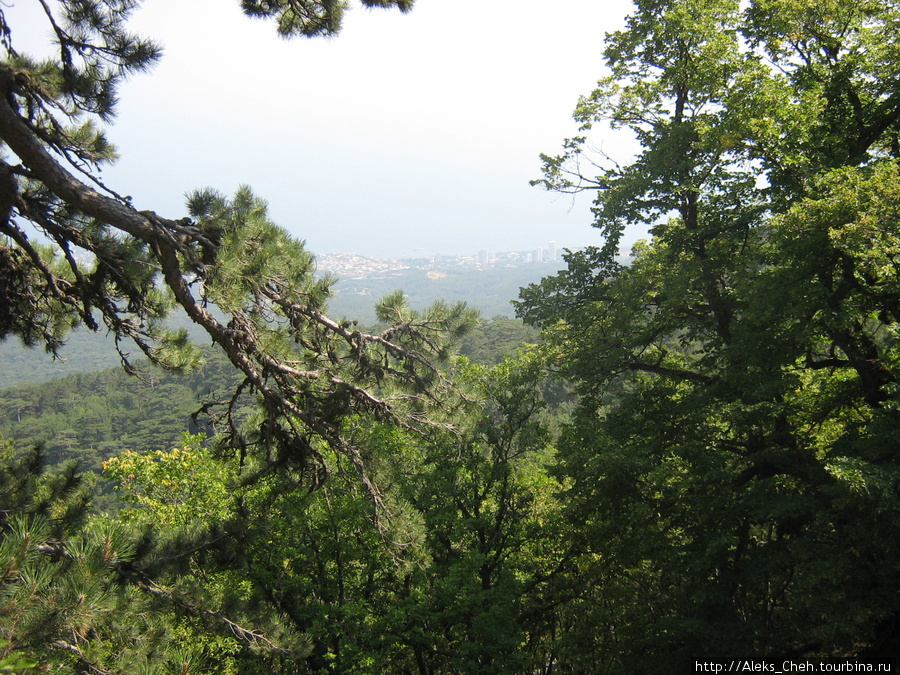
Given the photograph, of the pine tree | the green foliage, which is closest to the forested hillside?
the green foliage

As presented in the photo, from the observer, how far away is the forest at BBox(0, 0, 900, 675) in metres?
3.59

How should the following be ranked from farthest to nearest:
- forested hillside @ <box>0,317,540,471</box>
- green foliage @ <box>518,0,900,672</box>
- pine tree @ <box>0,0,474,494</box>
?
forested hillside @ <box>0,317,540,471</box> < green foliage @ <box>518,0,900,672</box> < pine tree @ <box>0,0,474,494</box>

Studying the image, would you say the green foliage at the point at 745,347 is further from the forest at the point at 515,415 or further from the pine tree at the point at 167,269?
the pine tree at the point at 167,269

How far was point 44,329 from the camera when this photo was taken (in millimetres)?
4941

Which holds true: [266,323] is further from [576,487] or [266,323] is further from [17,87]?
[576,487]

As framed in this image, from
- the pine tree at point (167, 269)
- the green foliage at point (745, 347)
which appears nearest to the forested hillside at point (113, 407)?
the green foliage at point (745, 347)

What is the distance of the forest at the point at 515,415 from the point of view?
3586mm

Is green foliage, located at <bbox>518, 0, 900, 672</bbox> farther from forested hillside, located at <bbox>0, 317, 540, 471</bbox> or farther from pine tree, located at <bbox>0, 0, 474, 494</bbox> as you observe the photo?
forested hillside, located at <bbox>0, 317, 540, 471</bbox>

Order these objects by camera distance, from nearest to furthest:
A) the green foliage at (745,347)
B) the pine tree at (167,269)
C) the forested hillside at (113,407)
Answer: the pine tree at (167,269) → the green foliage at (745,347) → the forested hillside at (113,407)

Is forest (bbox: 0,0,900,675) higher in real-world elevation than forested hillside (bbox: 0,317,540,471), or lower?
lower

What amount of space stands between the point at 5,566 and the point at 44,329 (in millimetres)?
3664

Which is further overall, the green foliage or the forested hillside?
the forested hillside

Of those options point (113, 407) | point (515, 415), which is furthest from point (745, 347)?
point (113, 407)

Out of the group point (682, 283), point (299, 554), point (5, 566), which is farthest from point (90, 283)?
point (682, 283)
